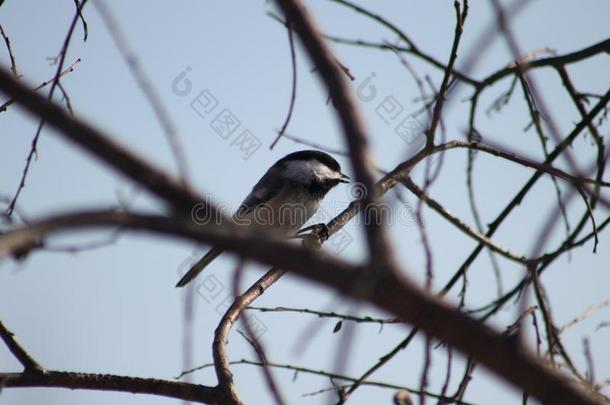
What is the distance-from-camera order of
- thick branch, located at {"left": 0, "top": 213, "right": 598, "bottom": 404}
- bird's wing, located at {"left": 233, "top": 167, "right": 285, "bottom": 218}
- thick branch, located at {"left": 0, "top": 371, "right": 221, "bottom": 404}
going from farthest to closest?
bird's wing, located at {"left": 233, "top": 167, "right": 285, "bottom": 218}
thick branch, located at {"left": 0, "top": 371, "right": 221, "bottom": 404}
thick branch, located at {"left": 0, "top": 213, "right": 598, "bottom": 404}

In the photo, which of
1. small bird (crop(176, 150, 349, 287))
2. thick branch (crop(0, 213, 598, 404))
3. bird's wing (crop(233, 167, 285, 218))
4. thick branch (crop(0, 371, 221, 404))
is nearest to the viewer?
thick branch (crop(0, 213, 598, 404))

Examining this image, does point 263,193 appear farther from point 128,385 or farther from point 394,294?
point 394,294

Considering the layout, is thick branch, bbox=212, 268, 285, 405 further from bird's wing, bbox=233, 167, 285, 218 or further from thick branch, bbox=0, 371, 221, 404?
bird's wing, bbox=233, 167, 285, 218

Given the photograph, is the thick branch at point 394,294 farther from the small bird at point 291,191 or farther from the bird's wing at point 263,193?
the bird's wing at point 263,193

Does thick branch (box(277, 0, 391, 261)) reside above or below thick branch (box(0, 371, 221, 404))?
below

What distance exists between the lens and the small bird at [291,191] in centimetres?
538

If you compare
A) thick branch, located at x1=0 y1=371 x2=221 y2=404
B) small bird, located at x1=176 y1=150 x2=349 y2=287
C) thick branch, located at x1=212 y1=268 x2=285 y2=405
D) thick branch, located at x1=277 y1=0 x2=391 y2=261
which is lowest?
thick branch, located at x1=277 y1=0 x2=391 y2=261

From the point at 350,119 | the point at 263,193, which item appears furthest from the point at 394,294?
the point at 263,193

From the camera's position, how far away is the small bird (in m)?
5.38

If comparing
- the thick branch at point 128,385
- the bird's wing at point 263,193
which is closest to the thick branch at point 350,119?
the thick branch at point 128,385

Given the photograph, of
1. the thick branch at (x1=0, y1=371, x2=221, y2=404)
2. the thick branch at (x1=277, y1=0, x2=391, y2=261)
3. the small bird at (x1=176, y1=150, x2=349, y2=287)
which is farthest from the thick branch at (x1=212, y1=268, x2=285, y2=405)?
the small bird at (x1=176, y1=150, x2=349, y2=287)

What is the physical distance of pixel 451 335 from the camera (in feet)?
2.71

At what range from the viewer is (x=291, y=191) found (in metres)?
5.56

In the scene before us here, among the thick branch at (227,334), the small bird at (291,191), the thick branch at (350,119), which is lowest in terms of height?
the thick branch at (350,119)
